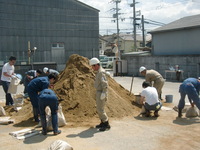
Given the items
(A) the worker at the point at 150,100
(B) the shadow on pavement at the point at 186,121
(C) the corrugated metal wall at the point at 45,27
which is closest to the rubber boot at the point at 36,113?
(A) the worker at the point at 150,100

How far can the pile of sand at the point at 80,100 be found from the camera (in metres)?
7.03

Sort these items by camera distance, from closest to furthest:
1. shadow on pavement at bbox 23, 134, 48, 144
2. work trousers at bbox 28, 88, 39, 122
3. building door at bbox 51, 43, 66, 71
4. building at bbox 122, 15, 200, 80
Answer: shadow on pavement at bbox 23, 134, 48, 144 < work trousers at bbox 28, 88, 39, 122 < building at bbox 122, 15, 200, 80 < building door at bbox 51, 43, 66, 71

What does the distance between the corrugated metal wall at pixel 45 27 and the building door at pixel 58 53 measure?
0.39 m

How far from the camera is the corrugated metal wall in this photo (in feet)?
77.3

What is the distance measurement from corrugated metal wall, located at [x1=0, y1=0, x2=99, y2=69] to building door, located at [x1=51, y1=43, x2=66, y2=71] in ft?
1.27

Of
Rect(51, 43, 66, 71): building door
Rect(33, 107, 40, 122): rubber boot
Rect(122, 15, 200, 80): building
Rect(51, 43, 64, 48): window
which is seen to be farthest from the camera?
Rect(51, 43, 64, 48): window

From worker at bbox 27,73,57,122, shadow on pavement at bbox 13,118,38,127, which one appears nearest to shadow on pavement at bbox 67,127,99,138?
worker at bbox 27,73,57,122

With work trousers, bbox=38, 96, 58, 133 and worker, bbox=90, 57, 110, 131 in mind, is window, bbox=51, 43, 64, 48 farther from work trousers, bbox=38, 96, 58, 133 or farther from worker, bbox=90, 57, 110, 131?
work trousers, bbox=38, 96, 58, 133

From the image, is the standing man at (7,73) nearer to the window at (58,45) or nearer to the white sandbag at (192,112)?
the white sandbag at (192,112)

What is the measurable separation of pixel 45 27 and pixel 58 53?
313 cm

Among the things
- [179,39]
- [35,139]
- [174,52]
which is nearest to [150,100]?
[35,139]

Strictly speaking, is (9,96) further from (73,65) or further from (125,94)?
(125,94)

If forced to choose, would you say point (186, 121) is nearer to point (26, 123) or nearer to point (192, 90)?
point (192, 90)

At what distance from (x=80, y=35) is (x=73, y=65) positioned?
64.7ft
